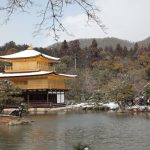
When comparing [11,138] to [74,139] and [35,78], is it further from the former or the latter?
[35,78]

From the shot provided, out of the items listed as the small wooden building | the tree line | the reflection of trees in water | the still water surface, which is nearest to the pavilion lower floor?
the small wooden building

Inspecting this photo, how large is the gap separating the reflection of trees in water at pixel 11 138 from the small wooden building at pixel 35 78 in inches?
839

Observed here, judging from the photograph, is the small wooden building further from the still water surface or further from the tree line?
the still water surface

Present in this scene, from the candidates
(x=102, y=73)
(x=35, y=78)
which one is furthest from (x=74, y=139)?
(x=102, y=73)

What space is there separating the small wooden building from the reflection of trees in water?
2130 cm

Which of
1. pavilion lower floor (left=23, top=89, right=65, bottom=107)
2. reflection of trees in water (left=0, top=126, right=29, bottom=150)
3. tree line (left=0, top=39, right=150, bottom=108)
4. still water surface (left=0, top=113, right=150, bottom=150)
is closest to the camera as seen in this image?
still water surface (left=0, top=113, right=150, bottom=150)

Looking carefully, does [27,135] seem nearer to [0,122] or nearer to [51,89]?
[0,122]

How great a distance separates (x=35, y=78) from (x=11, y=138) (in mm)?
25697

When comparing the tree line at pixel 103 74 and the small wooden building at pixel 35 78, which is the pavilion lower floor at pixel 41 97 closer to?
the small wooden building at pixel 35 78

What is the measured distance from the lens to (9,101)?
30.3 m

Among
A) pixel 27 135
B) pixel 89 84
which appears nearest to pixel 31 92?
pixel 89 84

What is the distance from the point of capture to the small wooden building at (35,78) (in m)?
39.9

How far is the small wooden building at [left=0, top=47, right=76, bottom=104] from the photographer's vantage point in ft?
131

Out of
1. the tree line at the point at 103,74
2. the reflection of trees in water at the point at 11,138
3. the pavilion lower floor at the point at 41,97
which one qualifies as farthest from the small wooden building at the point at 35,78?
the reflection of trees in water at the point at 11,138
